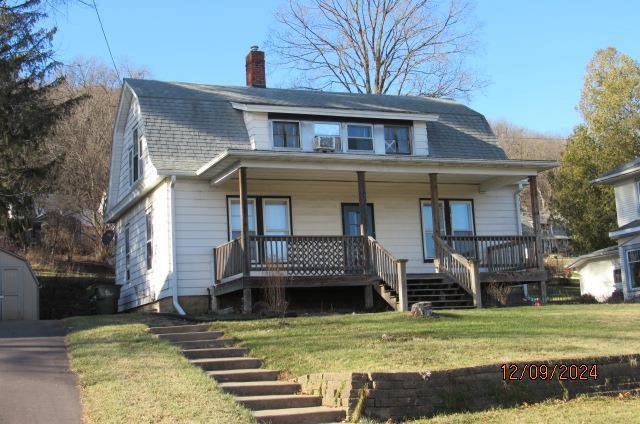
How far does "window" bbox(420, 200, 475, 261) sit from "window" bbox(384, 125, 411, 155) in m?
1.65

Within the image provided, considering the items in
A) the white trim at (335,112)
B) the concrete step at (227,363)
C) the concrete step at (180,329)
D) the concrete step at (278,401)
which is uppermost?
the white trim at (335,112)

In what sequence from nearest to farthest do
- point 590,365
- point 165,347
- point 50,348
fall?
point 590,365 → point 165,347 → point 50,348

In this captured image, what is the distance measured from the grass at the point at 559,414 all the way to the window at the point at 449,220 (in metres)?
12.5

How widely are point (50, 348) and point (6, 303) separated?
31.0 feet

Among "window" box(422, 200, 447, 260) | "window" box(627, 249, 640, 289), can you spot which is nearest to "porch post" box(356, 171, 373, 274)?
"window" box(422, 200, 447, 260)

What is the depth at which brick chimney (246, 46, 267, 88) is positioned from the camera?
81.2 feet

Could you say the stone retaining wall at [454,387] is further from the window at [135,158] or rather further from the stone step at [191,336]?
the window at [135,158]

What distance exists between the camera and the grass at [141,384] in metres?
7.83

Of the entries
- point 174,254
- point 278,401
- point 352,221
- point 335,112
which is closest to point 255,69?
point 335,112

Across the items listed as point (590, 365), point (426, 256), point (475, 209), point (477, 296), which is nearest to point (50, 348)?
point (590, 365)

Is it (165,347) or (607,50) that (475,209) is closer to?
(165,347)

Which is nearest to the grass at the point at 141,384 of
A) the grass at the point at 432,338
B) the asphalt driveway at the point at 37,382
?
the asphalt driveway at the point at 37,382

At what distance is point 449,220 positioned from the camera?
21.9 metres

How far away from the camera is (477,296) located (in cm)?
1755
